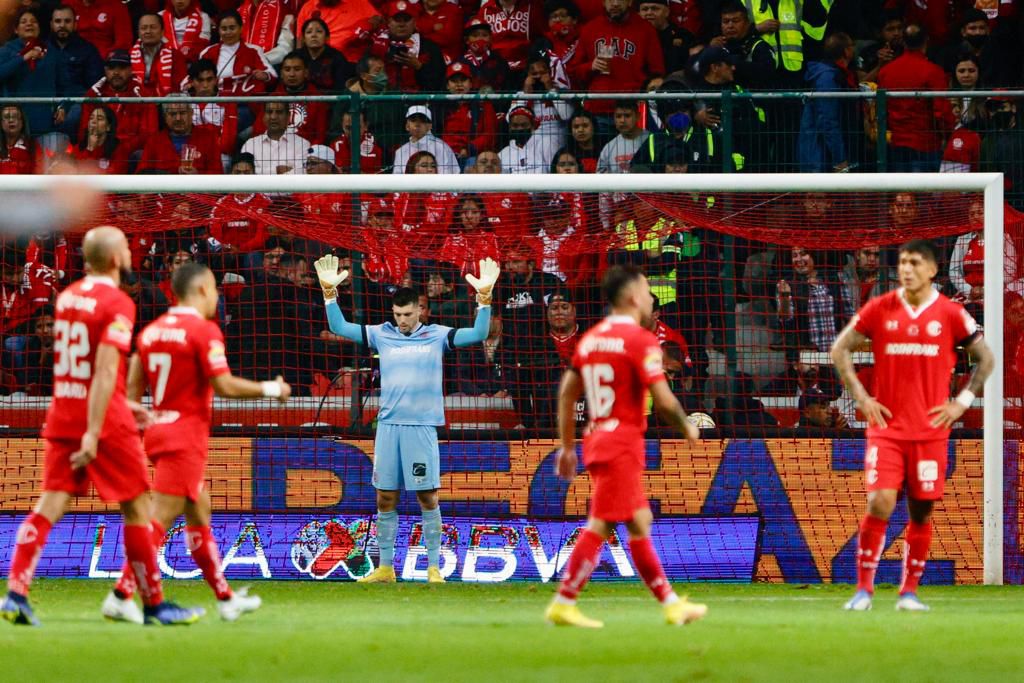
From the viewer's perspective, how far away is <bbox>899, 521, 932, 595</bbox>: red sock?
990cm

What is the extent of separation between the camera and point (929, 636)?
26.8ft

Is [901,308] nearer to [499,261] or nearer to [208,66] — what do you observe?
[499,261]

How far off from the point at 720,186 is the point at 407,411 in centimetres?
312

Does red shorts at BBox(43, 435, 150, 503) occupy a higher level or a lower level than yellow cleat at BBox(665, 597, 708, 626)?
higher

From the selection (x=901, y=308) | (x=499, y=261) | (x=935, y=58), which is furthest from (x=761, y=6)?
(x=901, y=308)

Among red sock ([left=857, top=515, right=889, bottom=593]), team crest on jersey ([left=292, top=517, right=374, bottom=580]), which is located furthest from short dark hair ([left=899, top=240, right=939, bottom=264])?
team crest on jersey ([left=292, top=517, right=374, bottom=580])

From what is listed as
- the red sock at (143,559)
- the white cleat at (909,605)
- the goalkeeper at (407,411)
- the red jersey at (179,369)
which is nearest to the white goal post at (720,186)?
the goalkeeper at (407,411)

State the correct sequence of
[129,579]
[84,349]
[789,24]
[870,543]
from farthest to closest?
→ [789,24] → [870,543] → [129,579] → [84,349]

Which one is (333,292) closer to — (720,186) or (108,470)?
(720,186)

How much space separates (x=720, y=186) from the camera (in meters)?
12.7

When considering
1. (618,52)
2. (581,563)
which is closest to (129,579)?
(581,563)

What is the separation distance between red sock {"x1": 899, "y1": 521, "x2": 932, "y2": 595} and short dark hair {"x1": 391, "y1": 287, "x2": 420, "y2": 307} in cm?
460

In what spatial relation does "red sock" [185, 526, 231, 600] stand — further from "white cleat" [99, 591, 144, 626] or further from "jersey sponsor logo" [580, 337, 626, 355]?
"jersey sponsor logo" [580, 337, 626, 355]

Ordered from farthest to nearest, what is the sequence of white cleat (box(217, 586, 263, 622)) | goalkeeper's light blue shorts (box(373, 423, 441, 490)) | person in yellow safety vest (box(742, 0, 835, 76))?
person in yellow safety vest (box(742, 0, 835, 76))
goalkeeper's light blue shorts (box(373, 423, 441, 490))
white cleat (box(217, 586, 263, 622))
